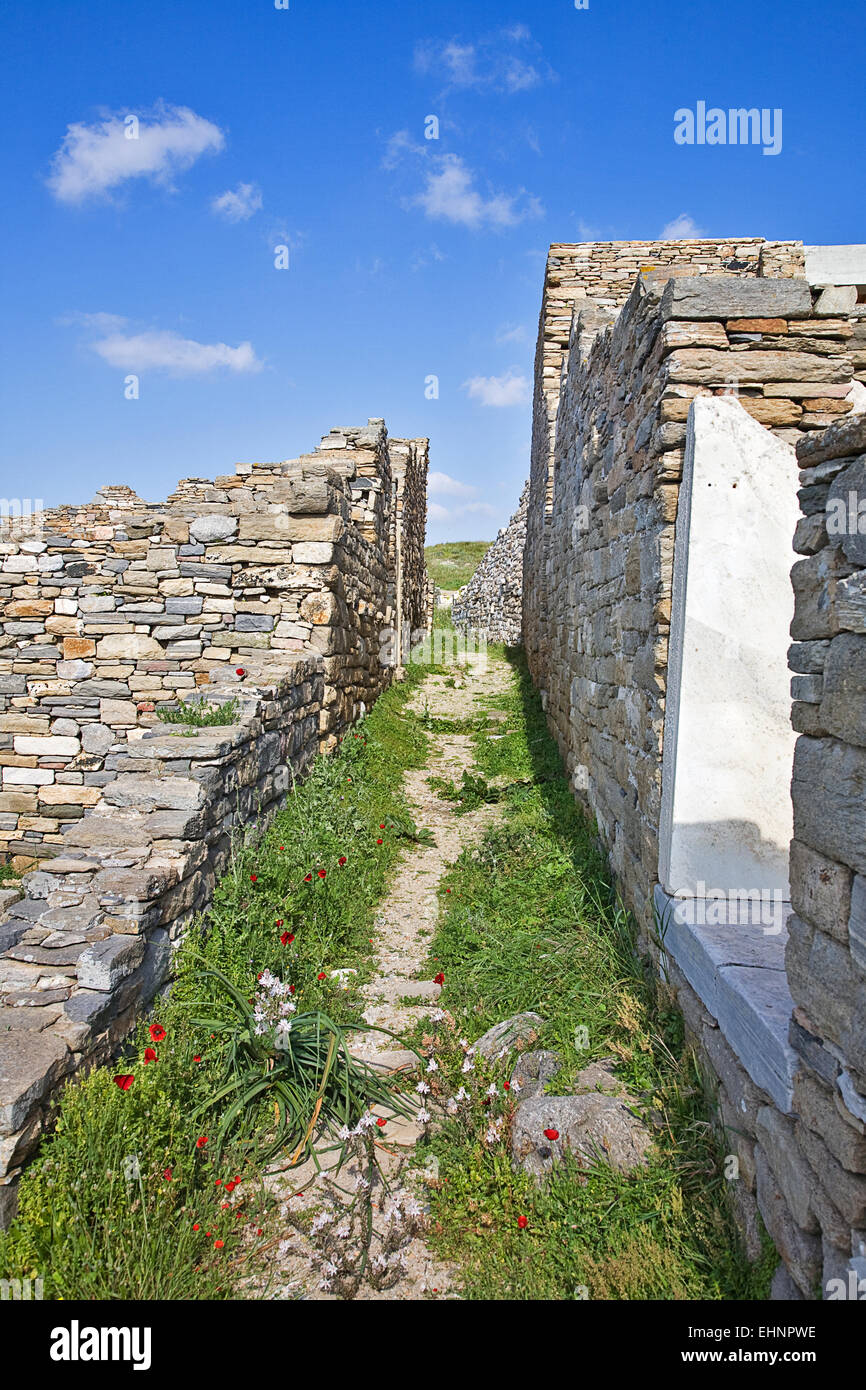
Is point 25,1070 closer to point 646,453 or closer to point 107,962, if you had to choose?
point 107,962

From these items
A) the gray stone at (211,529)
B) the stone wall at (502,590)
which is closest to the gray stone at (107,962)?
the gray stone at (211,529)

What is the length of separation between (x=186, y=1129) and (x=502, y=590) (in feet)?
52.7

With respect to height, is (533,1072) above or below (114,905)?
below

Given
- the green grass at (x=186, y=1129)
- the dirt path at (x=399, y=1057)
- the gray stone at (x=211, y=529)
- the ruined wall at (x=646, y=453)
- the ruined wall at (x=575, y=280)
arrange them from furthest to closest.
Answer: the ruined wall at (x=575, y=280), the gray stone at (x=211, y=529), the ruined wall at (x=646, y=453), the dirt path at (x=399, y=1057), the green grass at (x=186, y=1129)

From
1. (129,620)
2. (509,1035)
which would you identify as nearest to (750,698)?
(509,1035)

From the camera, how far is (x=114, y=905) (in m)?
3.18

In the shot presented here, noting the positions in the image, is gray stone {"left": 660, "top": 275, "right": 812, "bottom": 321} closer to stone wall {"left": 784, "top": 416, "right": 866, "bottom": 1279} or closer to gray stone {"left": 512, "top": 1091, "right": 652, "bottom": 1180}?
stone wall {"left": 784, "top": 416, "right": 866, "bottom": 1279}

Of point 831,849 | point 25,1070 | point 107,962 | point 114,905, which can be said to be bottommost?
point 25,1070

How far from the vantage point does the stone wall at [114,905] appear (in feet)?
8.05

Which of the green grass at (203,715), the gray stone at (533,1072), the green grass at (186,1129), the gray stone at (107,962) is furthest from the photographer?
the green grass at (203,715)

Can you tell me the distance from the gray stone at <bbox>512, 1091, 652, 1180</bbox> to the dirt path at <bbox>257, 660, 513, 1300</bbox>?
443mm

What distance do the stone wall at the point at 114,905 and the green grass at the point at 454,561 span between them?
25510mm

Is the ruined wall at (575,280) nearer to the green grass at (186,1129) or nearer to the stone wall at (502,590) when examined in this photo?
the stone wall at (502,590)
